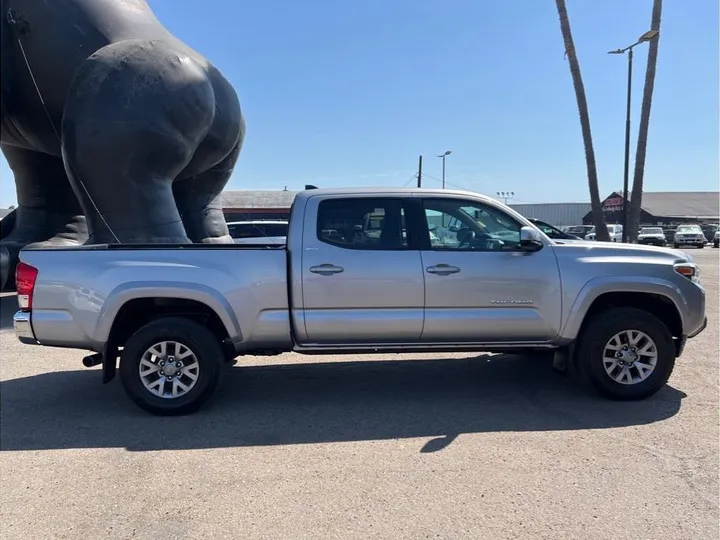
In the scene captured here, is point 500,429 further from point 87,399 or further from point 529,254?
point 87,399

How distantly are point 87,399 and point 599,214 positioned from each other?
16675 millimetres

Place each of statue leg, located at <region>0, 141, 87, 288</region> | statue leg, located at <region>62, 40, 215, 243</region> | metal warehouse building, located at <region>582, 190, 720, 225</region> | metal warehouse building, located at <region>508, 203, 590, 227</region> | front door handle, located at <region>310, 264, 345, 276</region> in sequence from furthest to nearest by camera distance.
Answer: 1. metal warehouse building, located at <region>508, 203, 590, 227</region>
2. metal warehouse building, located at <region>582, 190, 720, 225</region>
3. statue leg, located at <region>0, 141, 87, 288</region>
4. statue leg, located at <region>62, 40, 215, 243</region>
5. front door handle, located at <region>310, 264, 345, 276</region>

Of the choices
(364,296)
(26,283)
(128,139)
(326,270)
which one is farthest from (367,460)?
(128,139)

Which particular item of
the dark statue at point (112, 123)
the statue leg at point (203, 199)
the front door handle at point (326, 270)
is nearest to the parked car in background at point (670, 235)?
the statue leg at point (203, 199)

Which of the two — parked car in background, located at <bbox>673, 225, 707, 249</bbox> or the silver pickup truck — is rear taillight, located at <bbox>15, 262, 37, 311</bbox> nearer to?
the silver pickup truck

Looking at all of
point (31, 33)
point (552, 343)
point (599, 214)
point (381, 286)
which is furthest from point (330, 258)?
point (599, 214)

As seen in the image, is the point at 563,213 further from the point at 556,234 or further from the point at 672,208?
the point at 556,234

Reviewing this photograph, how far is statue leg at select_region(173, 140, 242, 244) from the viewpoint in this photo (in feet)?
34.5

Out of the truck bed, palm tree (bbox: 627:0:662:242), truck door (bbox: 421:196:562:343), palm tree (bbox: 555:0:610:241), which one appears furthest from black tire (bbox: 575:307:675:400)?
palm tree (bbox: 627:0:662:242)

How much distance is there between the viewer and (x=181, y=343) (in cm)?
466

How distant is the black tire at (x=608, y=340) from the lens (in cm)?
487

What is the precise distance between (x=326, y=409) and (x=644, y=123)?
16.8 m

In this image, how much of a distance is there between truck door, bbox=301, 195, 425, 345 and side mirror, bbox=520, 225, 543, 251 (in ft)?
2.85

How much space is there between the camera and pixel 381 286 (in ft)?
15.5
